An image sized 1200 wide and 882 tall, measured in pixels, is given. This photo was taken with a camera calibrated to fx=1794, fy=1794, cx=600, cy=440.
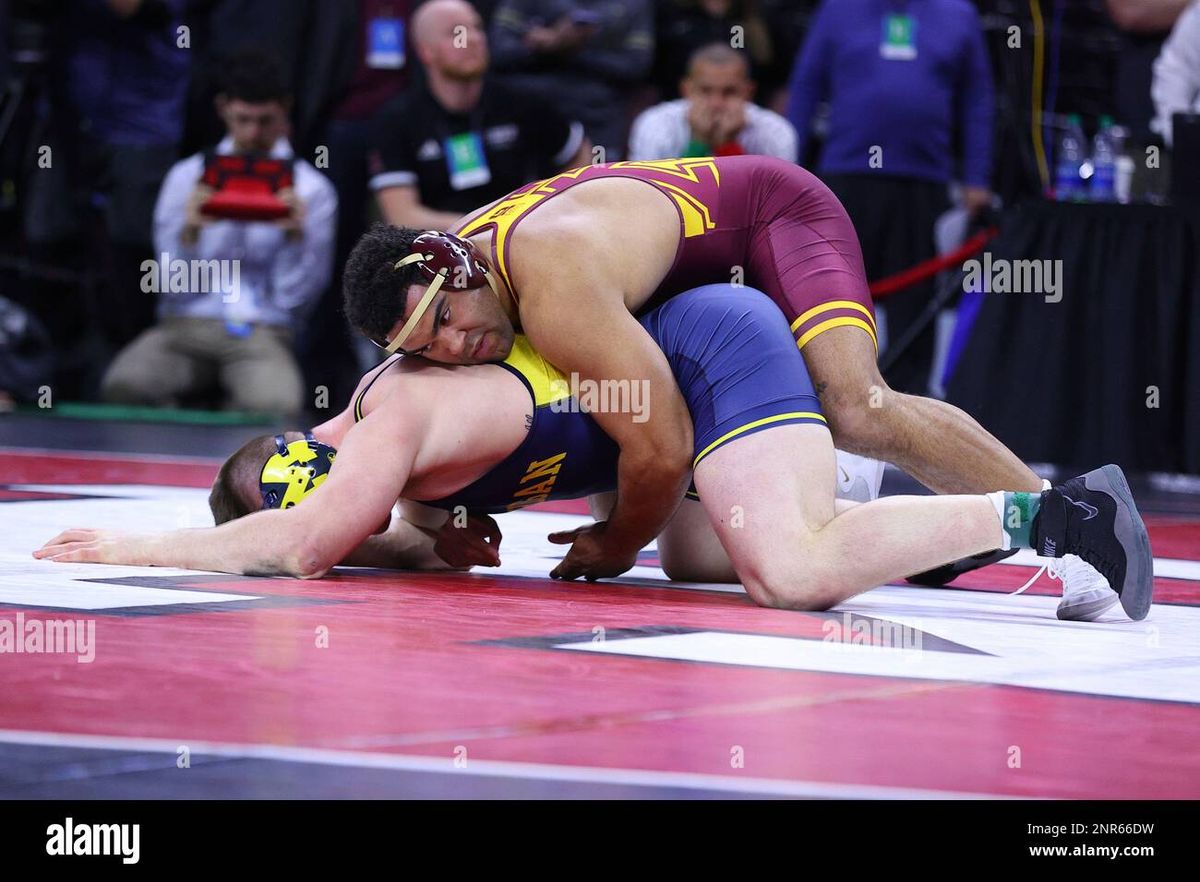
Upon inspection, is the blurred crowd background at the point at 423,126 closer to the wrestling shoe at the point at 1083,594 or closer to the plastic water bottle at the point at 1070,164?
the plastic water bottle at the point at 1070,164

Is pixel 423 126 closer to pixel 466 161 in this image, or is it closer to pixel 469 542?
pixel 466 161

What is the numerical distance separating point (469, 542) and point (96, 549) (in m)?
0.77

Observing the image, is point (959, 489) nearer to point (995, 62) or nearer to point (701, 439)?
point (701, 439)

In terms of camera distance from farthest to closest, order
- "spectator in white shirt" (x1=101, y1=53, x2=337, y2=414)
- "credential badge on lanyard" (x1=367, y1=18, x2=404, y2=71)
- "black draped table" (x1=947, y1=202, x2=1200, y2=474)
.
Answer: "credential badge on lanyard" (x1=367, y1=18, x2=404, y2=71) < "spectator in white shirt" (x1=101, y1=53, x2=337, y2=414) < "black draped table" (x1=947, y1=202, x2=1200, y2=474)

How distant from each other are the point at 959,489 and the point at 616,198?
0.94 metres

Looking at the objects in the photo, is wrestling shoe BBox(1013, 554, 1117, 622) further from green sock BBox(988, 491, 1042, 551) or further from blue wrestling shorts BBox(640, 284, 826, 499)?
blue wrestling shorts BBox(640, 284, 826, 499)

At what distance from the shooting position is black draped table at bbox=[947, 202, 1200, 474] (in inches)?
256

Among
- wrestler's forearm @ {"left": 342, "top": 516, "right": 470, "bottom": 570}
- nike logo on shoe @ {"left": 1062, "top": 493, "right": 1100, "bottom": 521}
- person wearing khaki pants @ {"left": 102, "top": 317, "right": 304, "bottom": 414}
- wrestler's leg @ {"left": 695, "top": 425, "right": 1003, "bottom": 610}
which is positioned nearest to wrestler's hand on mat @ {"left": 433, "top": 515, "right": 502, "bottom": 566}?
wrestler's forearm @ {"left": 342, "top": 516, "right": 470, "bottom": 570}

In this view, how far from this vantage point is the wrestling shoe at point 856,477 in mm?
4113

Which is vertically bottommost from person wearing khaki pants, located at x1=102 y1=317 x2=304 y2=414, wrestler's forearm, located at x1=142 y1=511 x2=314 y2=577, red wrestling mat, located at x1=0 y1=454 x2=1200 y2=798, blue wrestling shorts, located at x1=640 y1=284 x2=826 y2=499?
red wrestling mat, located at x1=0 y1=454 x2=1200 y2=798

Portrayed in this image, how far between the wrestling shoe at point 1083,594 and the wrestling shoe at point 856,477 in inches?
30.2

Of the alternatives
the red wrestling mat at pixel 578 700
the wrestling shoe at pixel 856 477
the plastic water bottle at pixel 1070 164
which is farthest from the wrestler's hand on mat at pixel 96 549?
the plastic water bottle at pixel 1070 164

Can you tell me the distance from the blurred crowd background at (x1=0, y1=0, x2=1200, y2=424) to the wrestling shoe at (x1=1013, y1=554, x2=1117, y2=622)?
11.8 feet
